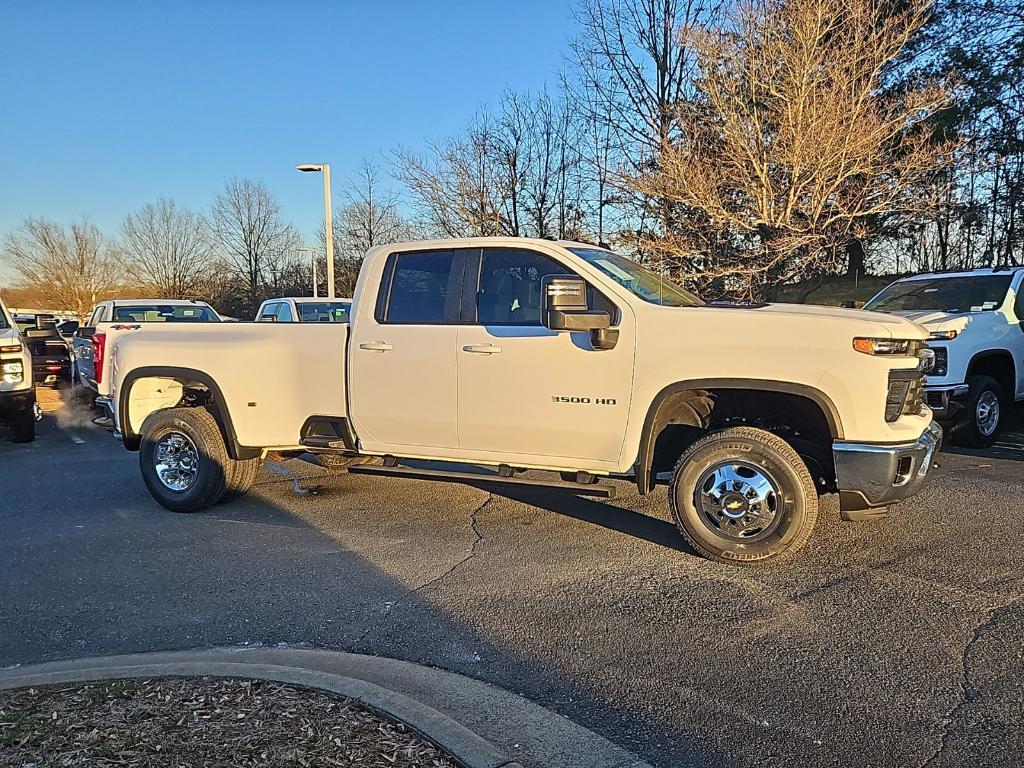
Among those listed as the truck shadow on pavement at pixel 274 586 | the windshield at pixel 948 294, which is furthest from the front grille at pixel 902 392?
the windshield at pixel 948 294

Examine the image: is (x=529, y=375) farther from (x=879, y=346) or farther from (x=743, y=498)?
(x=879, y=346)

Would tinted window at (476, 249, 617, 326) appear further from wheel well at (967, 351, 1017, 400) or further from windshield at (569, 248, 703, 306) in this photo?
wheel well at (967, 351, 1017, 400)

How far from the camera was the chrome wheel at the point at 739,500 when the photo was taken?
490 cm

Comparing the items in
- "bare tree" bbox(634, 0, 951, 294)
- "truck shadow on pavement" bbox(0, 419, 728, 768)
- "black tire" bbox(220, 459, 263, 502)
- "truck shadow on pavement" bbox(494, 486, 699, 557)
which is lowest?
"truck shadow on pavement" bbox(0, 419, 728, 768)

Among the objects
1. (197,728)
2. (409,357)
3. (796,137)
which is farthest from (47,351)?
(796,137)

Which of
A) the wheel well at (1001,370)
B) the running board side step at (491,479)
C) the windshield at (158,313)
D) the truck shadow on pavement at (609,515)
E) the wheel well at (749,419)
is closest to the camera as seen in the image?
the wheel well at (749,419)

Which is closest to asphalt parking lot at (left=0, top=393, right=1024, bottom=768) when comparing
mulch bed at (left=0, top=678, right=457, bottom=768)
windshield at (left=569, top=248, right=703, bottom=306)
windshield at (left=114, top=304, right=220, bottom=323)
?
mulch bed at (left=0, top=678, right=457, bottom=768)

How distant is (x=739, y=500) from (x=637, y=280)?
5.61 feet

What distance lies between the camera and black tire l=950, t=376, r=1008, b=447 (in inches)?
335

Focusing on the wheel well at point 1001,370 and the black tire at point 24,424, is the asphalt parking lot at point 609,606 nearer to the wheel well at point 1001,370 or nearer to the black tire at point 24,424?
the wheel well at point 1001,370

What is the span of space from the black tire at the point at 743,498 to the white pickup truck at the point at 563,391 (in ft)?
0.04

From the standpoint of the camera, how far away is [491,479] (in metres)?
5.59

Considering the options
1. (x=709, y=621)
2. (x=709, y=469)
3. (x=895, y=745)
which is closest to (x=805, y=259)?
(x=709, y=469)

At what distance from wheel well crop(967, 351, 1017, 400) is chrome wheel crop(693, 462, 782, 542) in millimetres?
5162
